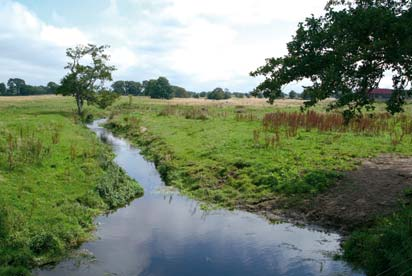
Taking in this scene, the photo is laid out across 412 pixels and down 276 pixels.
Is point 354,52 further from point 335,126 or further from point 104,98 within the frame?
point 104,98

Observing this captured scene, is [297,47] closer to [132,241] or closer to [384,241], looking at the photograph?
[384,241]

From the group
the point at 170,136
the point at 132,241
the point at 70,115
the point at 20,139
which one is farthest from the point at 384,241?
the point at 70,115

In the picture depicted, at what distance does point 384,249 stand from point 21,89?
167 m

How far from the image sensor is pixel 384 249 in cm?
A: 1009

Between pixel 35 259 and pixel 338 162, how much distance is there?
14841mm

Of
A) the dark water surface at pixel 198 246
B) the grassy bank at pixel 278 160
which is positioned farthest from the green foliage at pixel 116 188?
the grassy bank at pixel 278 160

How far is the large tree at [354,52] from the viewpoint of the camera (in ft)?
42.7

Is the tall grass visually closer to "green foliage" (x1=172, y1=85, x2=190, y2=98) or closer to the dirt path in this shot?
the dirt path

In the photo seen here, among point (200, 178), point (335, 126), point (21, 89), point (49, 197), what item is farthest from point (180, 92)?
point (49, 197)

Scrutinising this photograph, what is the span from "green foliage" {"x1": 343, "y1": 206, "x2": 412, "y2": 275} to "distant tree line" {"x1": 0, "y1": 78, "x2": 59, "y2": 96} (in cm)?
14635

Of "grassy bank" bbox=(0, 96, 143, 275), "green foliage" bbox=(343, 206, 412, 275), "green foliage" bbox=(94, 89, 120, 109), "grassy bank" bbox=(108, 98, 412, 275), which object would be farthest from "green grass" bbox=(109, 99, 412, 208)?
"green foliage" bbox=(94, 89, 120, 109)

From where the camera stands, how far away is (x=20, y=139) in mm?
22953

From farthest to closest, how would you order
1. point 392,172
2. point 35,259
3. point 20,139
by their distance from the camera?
point 20,139, point 392,172, point 35,259

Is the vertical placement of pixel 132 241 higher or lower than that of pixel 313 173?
lower
